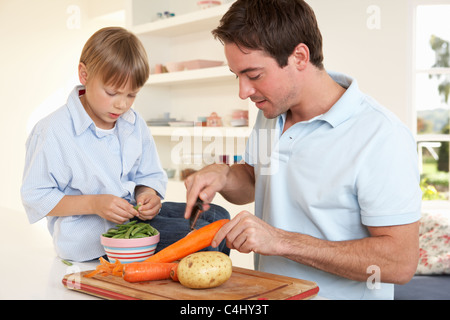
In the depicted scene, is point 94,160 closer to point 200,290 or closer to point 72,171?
point 72,171

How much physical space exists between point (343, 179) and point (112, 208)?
0.69m

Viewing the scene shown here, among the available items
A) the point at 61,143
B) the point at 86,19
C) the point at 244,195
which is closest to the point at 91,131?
the point at 61,143

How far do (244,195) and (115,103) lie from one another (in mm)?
572

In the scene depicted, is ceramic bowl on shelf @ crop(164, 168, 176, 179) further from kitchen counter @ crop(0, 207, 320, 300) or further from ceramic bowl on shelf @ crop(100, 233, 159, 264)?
ceramic bowl on shelf @ crop(100, 233, 159, 264)

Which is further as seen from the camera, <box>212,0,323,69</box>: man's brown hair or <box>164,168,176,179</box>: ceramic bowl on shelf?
<box>164,168,176,179</box>: ceramic bowl on shelf

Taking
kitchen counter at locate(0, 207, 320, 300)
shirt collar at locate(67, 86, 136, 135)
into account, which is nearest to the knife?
kitchen counter at locate(0, 207, 320, 300)

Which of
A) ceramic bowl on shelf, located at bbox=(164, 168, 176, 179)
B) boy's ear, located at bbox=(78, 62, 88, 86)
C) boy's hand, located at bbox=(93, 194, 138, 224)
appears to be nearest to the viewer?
boy's hand, located at bbox=(93, 194, 138, 224)

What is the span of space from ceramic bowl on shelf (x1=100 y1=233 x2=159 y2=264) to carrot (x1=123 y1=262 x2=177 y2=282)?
0.17 meters

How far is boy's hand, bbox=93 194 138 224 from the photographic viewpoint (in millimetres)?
1555

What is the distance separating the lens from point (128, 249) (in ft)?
4.74

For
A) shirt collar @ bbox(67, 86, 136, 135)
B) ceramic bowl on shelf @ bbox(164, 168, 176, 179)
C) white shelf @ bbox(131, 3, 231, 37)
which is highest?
white shelf @ bbox(131, 3, 231, 37)

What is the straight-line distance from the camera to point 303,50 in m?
1.52

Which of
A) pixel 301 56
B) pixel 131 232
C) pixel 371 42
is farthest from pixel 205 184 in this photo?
pixel 371 42

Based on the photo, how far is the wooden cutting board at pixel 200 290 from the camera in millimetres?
1165
